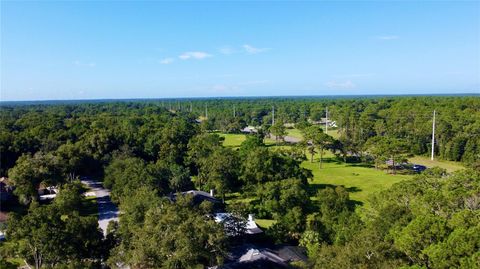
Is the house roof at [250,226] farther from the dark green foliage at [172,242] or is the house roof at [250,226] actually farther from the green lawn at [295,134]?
the green lawn at [295,134]

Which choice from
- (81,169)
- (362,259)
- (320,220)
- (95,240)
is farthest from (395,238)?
(81,169)

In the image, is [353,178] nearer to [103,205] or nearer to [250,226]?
[250,226]

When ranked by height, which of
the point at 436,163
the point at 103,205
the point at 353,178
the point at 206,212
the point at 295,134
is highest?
the point at 206,212

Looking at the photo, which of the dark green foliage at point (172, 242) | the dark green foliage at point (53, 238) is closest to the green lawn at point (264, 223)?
the dark green foliage at point (172, 242)

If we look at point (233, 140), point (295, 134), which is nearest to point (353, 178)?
point (233, 140)

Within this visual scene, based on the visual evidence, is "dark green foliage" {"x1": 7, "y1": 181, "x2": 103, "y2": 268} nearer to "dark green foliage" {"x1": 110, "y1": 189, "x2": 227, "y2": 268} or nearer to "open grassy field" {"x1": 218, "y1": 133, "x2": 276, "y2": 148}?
"dark green foliage" {"x1": 110, "y1": 189, "x2": 227, "y2": 268}
